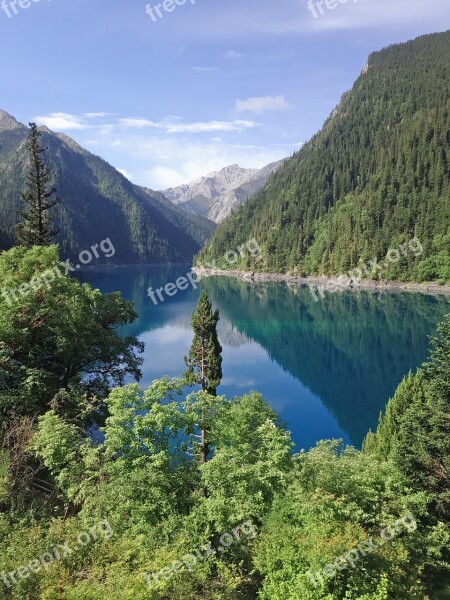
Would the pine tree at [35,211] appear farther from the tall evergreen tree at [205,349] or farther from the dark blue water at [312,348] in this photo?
the dark blue water at [312,348]

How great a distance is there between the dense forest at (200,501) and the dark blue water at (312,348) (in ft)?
74.5

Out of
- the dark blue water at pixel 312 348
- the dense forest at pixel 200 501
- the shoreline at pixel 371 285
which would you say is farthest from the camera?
the shoreline at pixel 371 285

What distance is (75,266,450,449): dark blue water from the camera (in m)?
54.9

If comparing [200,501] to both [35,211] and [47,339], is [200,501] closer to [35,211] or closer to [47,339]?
[47,339]

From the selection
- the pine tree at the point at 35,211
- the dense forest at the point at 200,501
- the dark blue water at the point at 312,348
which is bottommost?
the dark blue water at the point at 312,348

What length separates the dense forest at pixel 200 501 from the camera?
14078 millimetres

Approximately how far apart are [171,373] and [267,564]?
50.5 metres

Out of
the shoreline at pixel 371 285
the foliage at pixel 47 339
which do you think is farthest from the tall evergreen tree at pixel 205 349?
the shoreline at pixel 371 285

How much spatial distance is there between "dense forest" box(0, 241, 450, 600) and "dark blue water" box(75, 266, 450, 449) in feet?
74.5

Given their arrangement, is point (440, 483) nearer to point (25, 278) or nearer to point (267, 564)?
point (267, 564)

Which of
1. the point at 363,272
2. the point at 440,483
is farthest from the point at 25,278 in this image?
the point at 363,272

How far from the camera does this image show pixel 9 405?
2517 cm

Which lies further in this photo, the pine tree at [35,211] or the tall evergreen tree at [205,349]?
the tall evergreen tree at [205,349]

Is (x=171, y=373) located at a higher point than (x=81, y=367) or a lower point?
lower
